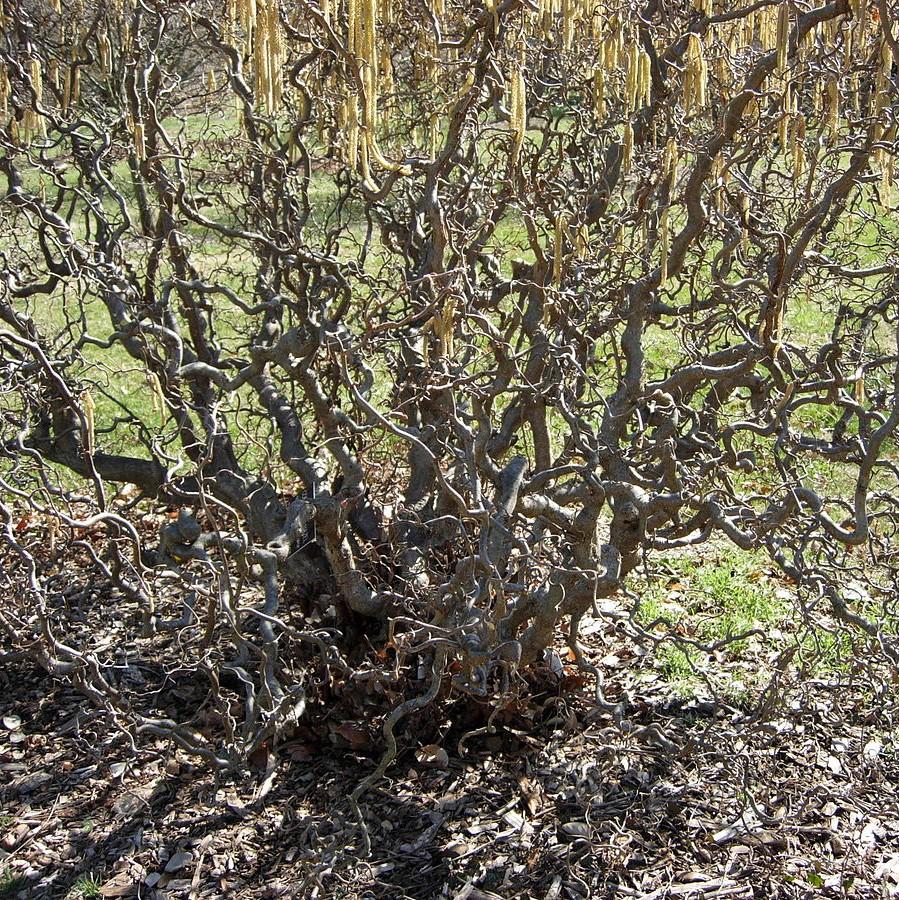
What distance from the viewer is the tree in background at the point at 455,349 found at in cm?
325

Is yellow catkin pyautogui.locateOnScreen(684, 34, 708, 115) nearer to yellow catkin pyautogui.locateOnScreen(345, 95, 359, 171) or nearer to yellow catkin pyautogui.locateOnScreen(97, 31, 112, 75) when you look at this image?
yellow catkin pyautogui.locateOnScreen(345, 95, 359, 171)

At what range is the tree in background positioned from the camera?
3.25m

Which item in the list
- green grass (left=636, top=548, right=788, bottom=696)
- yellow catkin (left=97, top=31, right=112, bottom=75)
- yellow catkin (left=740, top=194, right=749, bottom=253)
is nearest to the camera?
yellow catkin (left=740, top=194, right=749, bottom=253)

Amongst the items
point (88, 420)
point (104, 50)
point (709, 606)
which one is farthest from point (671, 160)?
point (709, 606)

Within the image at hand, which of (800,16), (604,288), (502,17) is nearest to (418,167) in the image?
(502,17)

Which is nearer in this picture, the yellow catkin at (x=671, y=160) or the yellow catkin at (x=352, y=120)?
Result: the yellow catkin at (x=352, y=120)

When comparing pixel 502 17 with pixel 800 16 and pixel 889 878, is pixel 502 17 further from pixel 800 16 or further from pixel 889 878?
pixel 889 878

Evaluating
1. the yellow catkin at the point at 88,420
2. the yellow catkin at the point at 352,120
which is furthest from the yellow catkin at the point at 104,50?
the yellow catkin at the point at 352,120

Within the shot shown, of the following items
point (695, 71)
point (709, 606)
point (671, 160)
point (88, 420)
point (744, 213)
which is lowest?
point (709, 606)

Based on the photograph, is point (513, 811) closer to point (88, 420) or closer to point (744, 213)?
point (88, 420)

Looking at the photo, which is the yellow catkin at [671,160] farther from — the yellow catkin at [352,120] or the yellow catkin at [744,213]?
the yellow catkin at [352,120]

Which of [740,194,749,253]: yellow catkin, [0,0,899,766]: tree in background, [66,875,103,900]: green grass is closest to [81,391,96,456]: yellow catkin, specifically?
[0,0,899,766]: tree in background

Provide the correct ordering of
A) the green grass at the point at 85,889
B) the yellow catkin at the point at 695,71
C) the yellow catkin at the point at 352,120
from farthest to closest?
the green grass at the point at 85,889
the yellow catkin at the point at 695,71
the yellow catkin at the point at 352,120

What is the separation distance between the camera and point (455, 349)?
4.06 metres
